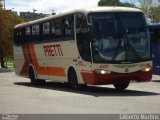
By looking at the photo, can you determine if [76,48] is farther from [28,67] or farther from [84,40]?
[28,67]

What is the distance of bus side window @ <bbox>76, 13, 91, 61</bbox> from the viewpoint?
2178 cm

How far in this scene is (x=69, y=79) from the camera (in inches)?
953

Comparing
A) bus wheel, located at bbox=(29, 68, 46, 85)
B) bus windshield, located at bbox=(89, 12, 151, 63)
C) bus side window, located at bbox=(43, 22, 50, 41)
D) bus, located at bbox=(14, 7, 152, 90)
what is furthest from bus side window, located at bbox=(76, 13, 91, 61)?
bus wheel, located at bbox=(29, 68, 46, 85)

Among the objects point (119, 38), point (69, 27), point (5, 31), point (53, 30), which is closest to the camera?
point (119, 38)

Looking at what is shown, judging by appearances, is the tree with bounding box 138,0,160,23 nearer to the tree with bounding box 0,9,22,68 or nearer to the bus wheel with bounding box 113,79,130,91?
the tree with bounding box 0,9,22,68

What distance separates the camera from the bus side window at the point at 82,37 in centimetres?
2178

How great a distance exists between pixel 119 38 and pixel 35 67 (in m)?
9.20

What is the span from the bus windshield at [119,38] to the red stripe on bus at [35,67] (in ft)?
13.3

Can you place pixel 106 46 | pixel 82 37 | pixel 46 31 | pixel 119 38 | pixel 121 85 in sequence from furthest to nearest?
pixel 46 31
pixel 121 85
pixel 82 37
pixel 119 38
pixel 106 46

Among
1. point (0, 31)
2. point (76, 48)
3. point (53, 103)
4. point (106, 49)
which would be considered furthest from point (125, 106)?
point (0, 31)

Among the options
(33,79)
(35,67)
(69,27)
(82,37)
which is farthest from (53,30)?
(33,79)

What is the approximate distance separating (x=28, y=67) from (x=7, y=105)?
14.3 metres

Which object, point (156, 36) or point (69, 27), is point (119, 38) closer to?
point (69, 27)

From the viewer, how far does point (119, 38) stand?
21.5 m
